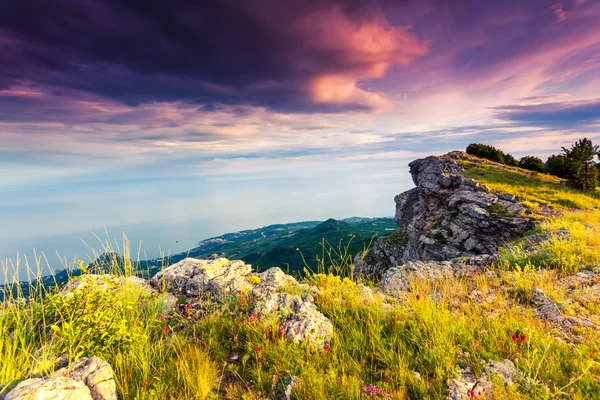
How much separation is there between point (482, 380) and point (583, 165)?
44.6 m

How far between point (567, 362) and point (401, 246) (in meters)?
45.4

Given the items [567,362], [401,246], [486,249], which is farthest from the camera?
[401,246]

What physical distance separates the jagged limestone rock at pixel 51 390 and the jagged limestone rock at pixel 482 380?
15.7 ft

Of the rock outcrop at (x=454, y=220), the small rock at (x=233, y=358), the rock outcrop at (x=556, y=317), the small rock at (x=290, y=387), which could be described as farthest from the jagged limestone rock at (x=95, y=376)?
the rock outcrop at (x=454, y=220)

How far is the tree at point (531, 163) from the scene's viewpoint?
54434 mm

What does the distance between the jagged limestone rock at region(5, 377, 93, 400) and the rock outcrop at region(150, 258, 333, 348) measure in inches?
113

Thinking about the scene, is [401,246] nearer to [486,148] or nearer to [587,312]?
[486,148]

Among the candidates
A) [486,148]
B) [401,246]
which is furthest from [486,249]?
[486,148]

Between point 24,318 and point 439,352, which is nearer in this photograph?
point 439,352

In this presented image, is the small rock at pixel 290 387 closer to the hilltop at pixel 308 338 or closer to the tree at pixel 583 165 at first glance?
the hilltop at pixel 308 338

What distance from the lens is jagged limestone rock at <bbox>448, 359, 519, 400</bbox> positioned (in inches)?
130

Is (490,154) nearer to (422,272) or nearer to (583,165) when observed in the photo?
(583,165)

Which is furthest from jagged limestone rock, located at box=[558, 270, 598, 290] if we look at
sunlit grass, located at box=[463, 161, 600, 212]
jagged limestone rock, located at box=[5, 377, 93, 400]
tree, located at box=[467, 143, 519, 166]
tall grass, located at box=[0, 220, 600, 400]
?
tree, located at box=[467, 143, 519, 166]

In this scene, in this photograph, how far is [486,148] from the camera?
55.6m
